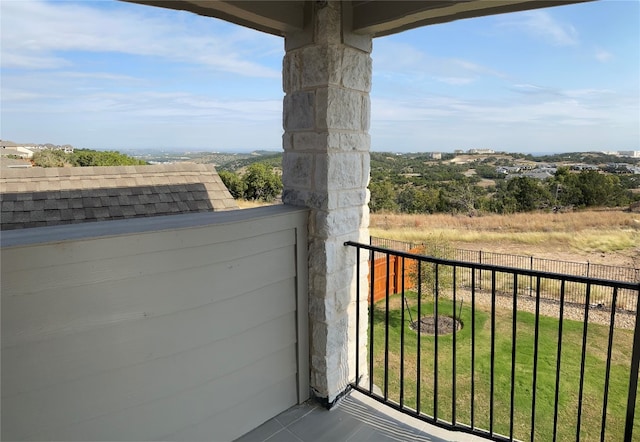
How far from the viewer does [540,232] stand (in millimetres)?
13750

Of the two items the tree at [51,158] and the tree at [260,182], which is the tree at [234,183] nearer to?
the tree at [260,182]

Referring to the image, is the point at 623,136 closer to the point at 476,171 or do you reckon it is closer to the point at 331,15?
the point at 476,171

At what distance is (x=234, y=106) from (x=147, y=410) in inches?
473

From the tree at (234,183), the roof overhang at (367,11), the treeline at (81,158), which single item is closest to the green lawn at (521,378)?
the roof overhang at (367,11)

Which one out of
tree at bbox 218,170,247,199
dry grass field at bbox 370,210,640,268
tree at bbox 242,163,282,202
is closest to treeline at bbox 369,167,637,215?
dry grass field at bbox 370,210,640,268

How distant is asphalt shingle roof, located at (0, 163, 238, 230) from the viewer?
3.34m

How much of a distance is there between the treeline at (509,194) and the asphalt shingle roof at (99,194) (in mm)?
12859

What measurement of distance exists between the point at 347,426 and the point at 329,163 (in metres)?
1.32

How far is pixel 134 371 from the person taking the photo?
53.8 inches

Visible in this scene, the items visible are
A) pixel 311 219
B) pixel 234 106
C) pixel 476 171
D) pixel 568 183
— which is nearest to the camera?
pixel 311 219

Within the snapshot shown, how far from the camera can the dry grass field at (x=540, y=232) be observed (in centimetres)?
1168

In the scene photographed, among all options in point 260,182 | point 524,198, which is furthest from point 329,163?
point 524,198

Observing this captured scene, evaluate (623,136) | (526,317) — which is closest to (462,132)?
(623,136)

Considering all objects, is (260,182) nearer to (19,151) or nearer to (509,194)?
(19,151)
